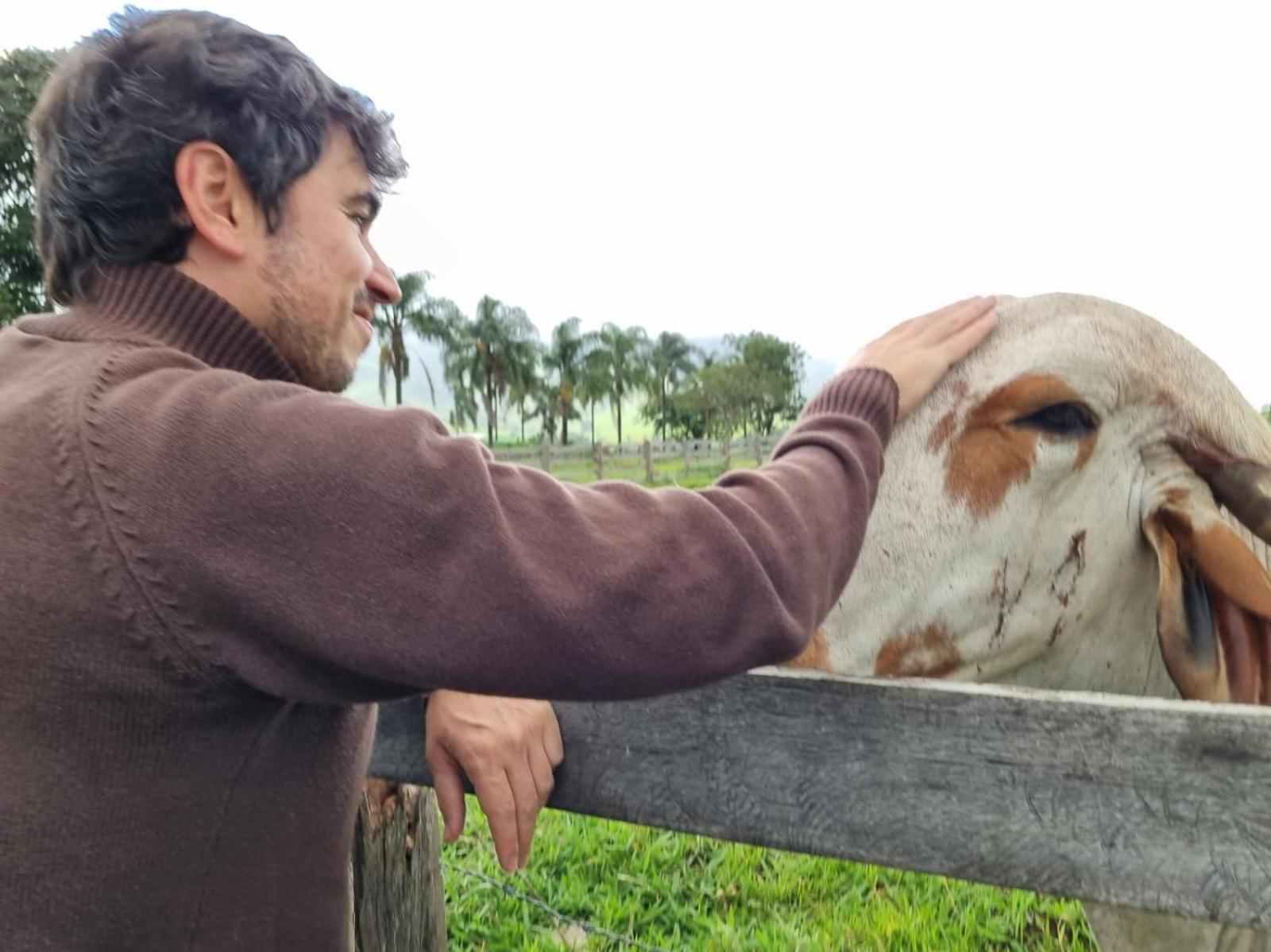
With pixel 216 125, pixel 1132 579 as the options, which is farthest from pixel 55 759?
pixel 1132 579

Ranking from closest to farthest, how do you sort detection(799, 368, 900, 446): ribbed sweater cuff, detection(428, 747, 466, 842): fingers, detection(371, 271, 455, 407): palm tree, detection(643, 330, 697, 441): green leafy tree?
detection(799, 368, 900, 446): ribbed sweater cuff, detection(428, 747, 466, 842): fingers, detection(371, 271, 455, 407): palm tree, detection(643, 330, 697, 441): green leafy tree

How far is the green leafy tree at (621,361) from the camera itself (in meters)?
74.9

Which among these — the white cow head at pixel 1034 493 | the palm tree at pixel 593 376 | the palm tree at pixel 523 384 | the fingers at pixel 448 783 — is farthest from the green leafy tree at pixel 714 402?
the fingers at pixel 448 783

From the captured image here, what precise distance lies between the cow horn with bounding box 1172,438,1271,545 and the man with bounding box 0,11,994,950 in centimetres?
101

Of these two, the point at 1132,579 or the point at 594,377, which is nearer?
the point at 1132,579

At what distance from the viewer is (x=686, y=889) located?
3779 millimetres

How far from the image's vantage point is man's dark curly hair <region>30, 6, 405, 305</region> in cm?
129

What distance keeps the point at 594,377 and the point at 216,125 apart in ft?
241

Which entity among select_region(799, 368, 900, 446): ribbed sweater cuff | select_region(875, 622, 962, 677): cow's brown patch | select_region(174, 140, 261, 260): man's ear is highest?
select_region(174, 140, 261, 260): man's ear

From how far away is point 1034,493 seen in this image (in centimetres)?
205

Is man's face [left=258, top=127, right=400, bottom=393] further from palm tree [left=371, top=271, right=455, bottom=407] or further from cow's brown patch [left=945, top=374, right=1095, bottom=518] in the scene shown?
palm tree [left=371, top=271, right=455, bottom=407]

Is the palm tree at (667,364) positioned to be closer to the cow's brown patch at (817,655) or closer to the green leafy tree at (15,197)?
the green leafy tree at (15,197)

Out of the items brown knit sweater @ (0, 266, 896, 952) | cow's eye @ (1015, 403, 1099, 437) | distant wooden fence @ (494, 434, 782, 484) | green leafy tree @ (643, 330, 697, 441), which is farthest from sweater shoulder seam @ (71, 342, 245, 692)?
green leafy tree @ (643, 330, 697, 441)

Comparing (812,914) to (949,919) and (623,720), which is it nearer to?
(949,919)
